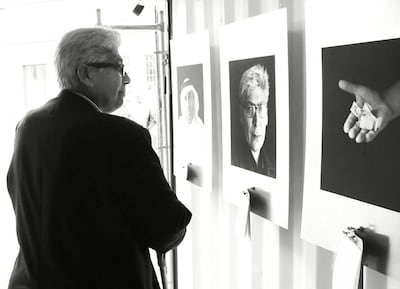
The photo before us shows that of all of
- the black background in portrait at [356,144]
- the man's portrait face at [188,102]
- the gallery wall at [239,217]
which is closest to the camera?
Answer: the black background in portrait at [356,144]

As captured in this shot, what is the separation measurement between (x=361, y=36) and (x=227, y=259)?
0.98 metres

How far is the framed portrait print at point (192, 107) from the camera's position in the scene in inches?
63.1

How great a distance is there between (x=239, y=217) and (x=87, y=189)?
42 centimetres

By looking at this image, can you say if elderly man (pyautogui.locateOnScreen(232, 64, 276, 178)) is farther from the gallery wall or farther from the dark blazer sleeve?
the dark blazer sleeve

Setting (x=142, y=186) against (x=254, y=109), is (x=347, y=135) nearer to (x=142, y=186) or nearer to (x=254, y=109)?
(x=254, y=109)

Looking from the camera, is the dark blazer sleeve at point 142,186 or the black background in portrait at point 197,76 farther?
the black background in portrait at point 197,76

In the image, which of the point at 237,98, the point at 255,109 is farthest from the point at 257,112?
the point at 237,98

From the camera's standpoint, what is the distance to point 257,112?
1243mm

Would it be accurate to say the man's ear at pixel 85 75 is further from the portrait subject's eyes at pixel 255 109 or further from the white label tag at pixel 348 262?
the white label tag at pixel 348 262

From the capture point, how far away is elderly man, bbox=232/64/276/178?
3.95 ft

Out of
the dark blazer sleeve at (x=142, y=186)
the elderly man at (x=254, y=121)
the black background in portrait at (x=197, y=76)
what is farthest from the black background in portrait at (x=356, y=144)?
the black background in portrait at (x=197, y=76)

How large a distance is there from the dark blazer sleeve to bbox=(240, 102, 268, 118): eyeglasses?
27 centimetres

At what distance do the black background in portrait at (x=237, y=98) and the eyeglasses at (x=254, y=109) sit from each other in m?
0.02

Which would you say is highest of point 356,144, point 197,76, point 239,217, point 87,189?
point 197,76
